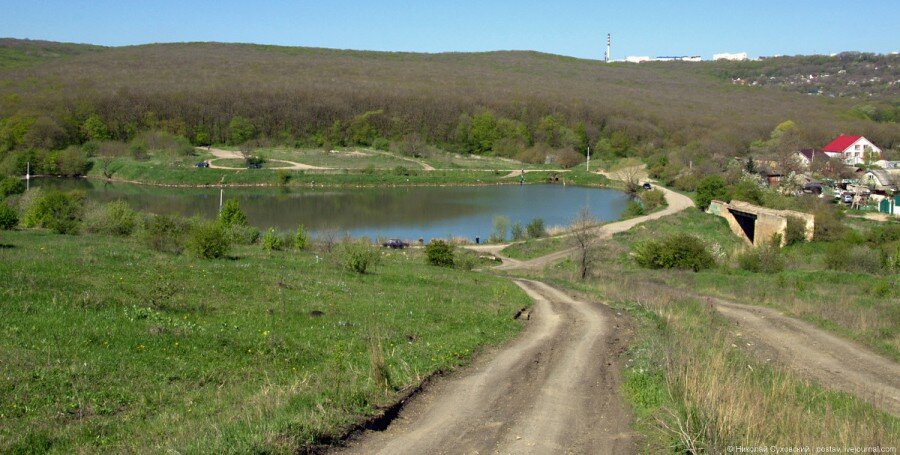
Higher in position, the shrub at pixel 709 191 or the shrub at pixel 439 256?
the shrub at pixel 709 191

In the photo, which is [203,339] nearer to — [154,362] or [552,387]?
[154,362]

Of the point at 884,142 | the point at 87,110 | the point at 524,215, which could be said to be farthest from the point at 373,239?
the point at 884,142

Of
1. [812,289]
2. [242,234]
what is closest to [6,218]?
[242,234]

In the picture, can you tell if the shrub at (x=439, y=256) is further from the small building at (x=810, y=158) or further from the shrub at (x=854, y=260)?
the small building at (x=810, y=158)

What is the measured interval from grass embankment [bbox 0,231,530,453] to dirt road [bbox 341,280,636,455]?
1.19 ft

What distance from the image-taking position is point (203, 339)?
834 cm

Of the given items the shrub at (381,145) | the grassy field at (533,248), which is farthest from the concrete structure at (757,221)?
the shrub at (381,145)

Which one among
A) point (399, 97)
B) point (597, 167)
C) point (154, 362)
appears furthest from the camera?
point (399, 97)

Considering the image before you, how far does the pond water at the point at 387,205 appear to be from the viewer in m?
44.0

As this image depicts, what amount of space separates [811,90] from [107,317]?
193396mm

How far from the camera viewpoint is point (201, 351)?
26.1 ft

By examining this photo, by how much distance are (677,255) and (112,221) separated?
18.8m

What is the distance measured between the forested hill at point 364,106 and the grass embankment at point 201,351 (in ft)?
240

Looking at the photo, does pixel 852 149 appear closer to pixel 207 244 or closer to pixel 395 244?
pixel 395 244
